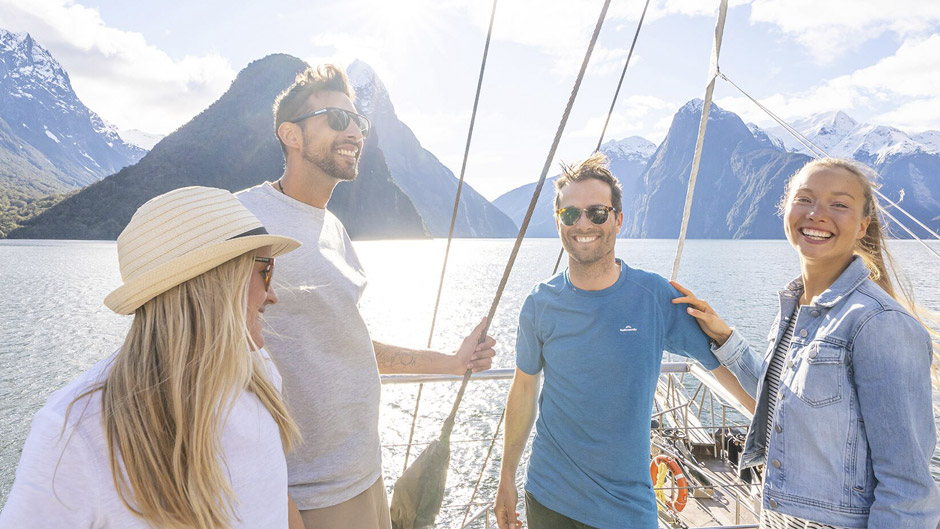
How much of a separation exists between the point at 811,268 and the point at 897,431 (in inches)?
20.6

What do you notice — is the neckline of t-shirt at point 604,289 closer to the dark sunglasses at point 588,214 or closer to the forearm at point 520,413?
the dark sunglasses at point 588,214

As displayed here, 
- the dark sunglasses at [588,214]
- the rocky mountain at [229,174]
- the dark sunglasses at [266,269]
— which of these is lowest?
the dark sunglasses at [266,269]

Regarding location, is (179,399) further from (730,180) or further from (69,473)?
(730,180)

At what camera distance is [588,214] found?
186cm

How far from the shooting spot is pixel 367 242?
114250 mm

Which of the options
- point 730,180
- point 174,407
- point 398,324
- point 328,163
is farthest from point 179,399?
point 730,180

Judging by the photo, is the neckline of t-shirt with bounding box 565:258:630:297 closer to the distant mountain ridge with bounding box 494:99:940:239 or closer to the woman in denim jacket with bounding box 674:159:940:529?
the woman in denim jacket with bounding box 674:159:940:529

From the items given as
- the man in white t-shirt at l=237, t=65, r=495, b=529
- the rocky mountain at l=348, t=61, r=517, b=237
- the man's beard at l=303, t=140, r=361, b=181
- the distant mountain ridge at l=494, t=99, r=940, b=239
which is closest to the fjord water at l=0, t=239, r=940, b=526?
the man in white t-shirt at l=237, t=65, r=495, b=529

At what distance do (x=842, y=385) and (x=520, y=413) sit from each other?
42.4 inches

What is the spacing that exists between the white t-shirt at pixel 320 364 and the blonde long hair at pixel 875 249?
4.99 ft

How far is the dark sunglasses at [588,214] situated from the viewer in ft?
6.07

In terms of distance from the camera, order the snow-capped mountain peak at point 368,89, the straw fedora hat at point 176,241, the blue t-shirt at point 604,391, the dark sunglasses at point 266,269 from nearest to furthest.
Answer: the straw fedora hat at point 176,241, the dark sunglasses at point 266,269, the blue t-shirt at point 604,391, the snow-capped mountain peak at point 368,89

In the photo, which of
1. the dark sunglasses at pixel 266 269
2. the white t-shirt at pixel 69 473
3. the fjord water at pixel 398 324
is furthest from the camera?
the fjord water at pixel 398 324

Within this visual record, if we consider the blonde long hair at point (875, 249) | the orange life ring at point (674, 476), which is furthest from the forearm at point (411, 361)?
the orange life ring at point (674, 476)
